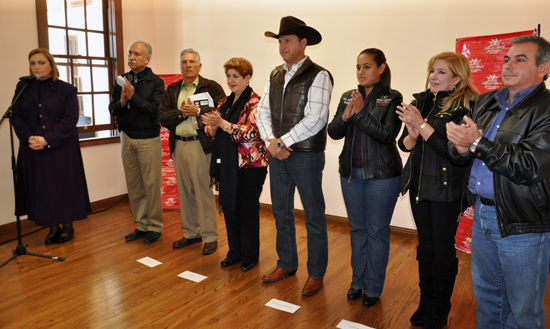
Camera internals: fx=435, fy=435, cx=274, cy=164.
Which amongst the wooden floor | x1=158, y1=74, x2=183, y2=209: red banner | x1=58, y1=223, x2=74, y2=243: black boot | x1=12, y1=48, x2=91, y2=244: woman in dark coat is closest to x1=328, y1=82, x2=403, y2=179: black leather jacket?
the wooden floor

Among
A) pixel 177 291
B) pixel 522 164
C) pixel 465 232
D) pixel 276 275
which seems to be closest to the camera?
pixel 522 164

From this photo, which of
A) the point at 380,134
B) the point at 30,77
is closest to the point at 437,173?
Result: the point at 380,134

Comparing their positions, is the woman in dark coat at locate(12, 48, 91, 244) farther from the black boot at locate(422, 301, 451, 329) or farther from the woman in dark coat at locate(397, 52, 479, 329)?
the black boot at locate(422, 301, 451, 329)

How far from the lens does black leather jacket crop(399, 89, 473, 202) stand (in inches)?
90.6

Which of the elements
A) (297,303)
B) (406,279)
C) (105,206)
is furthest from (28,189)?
(406,279)

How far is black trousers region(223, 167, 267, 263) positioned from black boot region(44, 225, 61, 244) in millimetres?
1774

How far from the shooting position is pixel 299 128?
2838 millimetres

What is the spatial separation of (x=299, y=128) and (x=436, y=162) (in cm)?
89

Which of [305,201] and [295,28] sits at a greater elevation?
[295,28]

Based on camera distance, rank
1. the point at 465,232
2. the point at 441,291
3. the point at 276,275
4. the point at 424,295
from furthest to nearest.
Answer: the point at 465,232 < the point at 276,275 < the point at 424,295 < the point at 441,291

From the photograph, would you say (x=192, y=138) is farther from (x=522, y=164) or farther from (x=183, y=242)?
(x=522, y=164)

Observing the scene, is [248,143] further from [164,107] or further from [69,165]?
[69,165]

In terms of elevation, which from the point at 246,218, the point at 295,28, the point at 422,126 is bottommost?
the point at 246,218

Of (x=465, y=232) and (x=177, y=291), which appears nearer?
(x=177, y=291)
